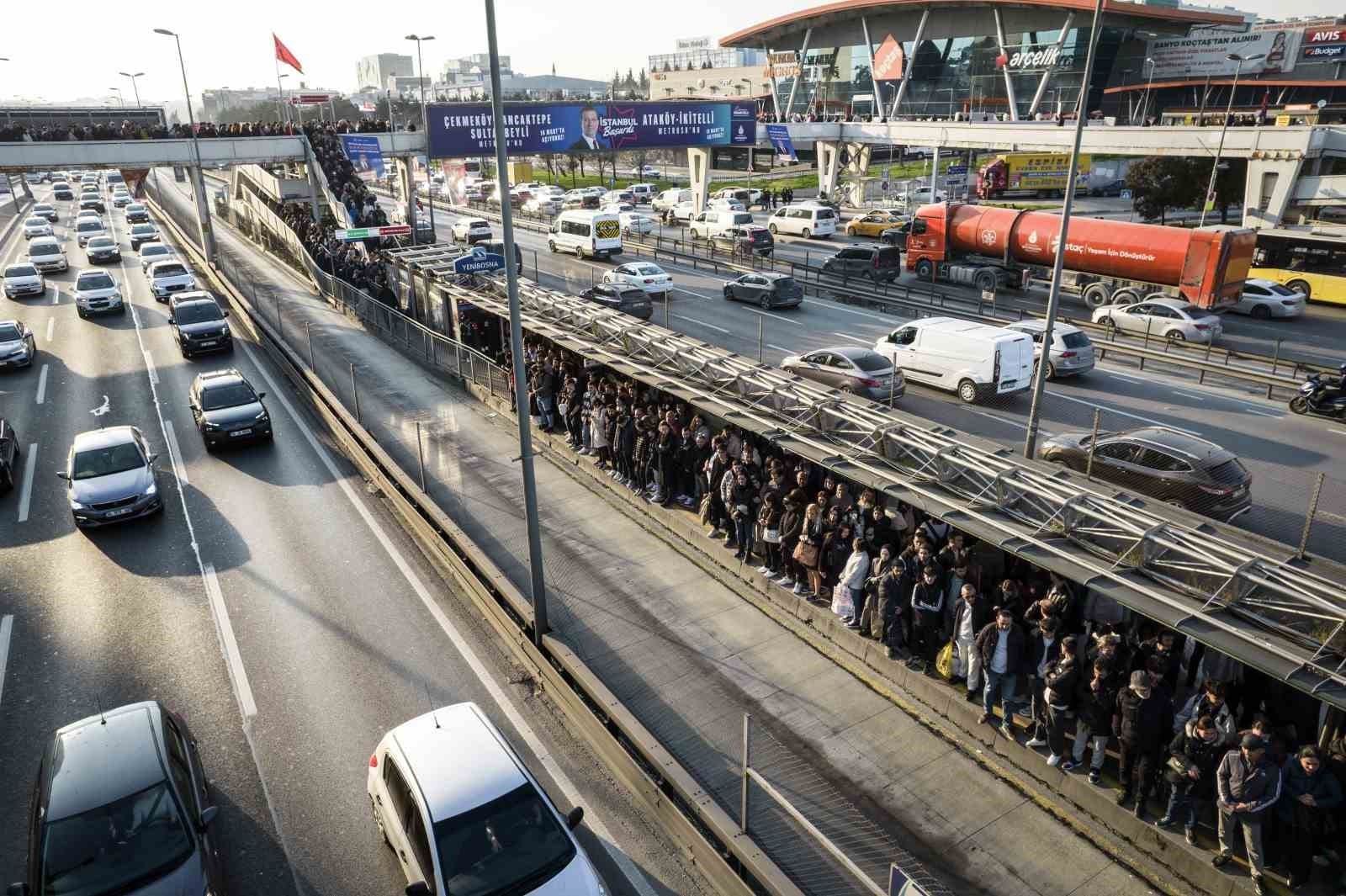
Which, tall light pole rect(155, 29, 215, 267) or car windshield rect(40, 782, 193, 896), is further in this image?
tall light pole rect(155, 29, 215, 267)

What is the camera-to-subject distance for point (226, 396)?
19453 millimetres

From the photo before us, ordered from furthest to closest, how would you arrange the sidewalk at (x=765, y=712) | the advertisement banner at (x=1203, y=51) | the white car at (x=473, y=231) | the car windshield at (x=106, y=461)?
the advertisement banner at (x=1203, y=51) < the white car at (x=473, y=231) < the car windshield at (x=106, y=461) < the sidewalk at (x=765, y=712)

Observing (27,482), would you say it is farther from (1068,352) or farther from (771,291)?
(1068,352)

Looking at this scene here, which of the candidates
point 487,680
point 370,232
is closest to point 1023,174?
point 370,232

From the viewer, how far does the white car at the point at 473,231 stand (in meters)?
48.8

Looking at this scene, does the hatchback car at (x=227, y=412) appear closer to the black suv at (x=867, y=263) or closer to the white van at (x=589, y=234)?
the black suv at (x=867, y=263)

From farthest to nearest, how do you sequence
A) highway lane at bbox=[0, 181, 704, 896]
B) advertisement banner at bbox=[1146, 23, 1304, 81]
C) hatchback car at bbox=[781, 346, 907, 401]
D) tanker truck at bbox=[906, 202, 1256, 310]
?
advertisement banner at bbox=[1146, 23, 1304, 81] < tanker truck at bbox=[906, 202, 1256, 310] < hatchback car at bbox=[781, 346, 907, 401] < highway lane at bbox=[0, 181, 704, 896]

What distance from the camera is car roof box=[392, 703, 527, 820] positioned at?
7.57 meters

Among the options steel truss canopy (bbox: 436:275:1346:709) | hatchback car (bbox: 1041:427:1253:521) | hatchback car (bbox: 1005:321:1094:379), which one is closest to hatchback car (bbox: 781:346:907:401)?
hatchback car (bbox: 1005:321:1094:379)

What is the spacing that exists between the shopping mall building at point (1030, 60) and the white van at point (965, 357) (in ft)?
145

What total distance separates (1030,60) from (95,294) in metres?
65.1

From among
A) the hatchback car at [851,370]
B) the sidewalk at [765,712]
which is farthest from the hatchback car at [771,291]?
the sidewalk at [765,712]

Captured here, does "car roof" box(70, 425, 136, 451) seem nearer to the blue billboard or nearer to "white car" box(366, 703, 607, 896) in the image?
"white car" box(366, 703, 607, 896)

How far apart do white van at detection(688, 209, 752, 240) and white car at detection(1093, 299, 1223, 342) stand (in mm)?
21866
